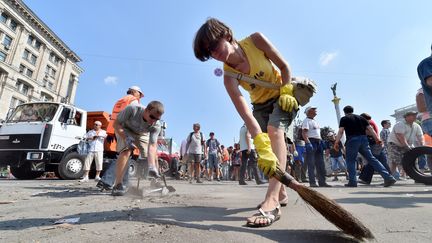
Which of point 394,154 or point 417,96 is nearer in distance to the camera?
point 417,96

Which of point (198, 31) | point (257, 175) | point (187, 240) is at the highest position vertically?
point (198, 31)

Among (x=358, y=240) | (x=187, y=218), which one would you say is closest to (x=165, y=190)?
(x=187, y=218)

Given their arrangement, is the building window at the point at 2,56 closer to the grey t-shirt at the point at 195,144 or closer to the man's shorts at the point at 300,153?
the grey t-shirt at the point at 195,144

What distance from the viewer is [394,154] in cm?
706

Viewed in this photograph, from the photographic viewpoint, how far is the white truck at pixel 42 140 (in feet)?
26.3

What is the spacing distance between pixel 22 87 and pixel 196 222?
174ft

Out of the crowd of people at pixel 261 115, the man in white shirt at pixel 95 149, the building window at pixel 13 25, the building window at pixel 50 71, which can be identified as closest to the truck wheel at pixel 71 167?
the man in white shirt at pixel 95 149


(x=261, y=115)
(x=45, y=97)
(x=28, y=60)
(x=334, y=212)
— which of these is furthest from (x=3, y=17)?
(x=334, y=212)

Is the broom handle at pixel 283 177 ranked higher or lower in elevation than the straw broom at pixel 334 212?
higher

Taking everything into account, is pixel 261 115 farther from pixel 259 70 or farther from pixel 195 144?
pixel 195 144

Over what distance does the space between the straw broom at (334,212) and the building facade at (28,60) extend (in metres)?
48.2

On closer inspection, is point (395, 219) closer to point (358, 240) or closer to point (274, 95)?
point (358, 240)

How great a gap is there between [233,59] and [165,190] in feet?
8.17

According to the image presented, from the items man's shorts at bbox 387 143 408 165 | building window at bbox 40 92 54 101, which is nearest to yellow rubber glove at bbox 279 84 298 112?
man's shorts at bbox 387 143 408 165
